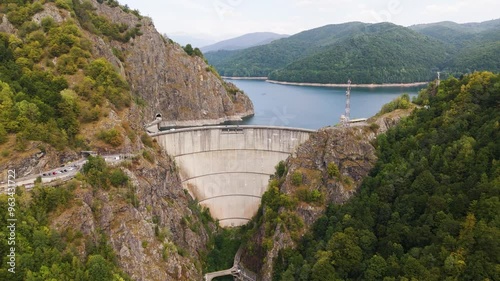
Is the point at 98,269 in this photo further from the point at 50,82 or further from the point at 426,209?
the point at 426,209

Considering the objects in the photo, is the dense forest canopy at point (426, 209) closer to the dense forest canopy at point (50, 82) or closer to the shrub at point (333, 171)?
the shrub at point (333, 171)

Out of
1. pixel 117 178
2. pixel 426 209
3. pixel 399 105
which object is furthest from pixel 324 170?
pixel 117 178

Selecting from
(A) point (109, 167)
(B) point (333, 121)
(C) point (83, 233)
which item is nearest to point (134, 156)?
(A) point (109, 167)

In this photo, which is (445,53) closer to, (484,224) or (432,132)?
(432,132)

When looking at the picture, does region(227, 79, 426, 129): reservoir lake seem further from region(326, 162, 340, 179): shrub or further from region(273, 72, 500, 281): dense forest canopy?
region(273, 72, 500, 281): dense forest canopy

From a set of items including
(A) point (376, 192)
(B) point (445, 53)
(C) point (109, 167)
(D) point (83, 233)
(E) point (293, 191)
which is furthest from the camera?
(B) point (445, 53)

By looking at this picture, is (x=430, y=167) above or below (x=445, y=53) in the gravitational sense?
below

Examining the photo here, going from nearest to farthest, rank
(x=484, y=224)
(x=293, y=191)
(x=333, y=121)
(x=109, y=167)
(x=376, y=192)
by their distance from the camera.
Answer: (x=484, y=224) < (x=109, y=167) < (x=376, y=192) < (x=293, y=191) < (x=333, y=121)

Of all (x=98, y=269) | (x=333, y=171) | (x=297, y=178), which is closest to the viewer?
(x=98, y=269)
